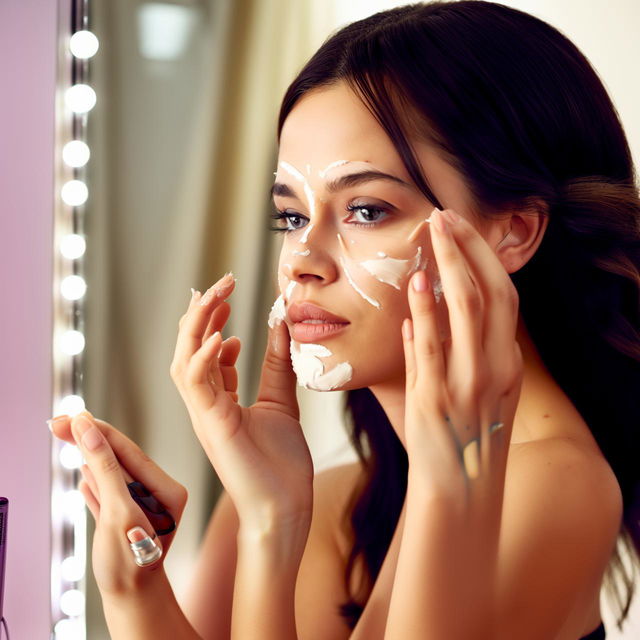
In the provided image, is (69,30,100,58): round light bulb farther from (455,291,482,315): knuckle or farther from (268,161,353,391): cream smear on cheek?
(455,291,482,315): knuckle

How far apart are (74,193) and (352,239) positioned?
2.41ft

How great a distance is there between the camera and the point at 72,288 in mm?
1307

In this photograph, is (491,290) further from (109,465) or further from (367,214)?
(109,465)

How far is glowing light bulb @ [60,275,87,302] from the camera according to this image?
4.28 feet

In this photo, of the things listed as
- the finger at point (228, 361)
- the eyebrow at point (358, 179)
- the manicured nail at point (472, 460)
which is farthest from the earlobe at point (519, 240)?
the finger at point (228, 361)

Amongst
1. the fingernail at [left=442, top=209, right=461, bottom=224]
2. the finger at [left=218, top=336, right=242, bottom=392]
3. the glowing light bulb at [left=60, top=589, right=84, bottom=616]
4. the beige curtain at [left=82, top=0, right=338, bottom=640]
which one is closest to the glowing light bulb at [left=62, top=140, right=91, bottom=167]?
the beige curtain at [left=82, top=0, right=338, bottom=640]

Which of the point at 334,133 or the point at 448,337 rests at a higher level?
the point at 334,133

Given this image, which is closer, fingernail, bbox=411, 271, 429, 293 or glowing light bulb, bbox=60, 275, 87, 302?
fingernail, bbox=411, 271, 429, 293

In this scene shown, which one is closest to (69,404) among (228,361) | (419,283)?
(228,361)

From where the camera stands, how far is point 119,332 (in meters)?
1.32

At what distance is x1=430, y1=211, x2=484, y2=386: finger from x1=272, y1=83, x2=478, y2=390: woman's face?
0.43 ft

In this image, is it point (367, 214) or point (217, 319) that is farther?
point (217, 319)

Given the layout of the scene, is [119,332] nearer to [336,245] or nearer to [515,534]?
[336,245]

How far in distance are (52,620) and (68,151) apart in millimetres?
821
